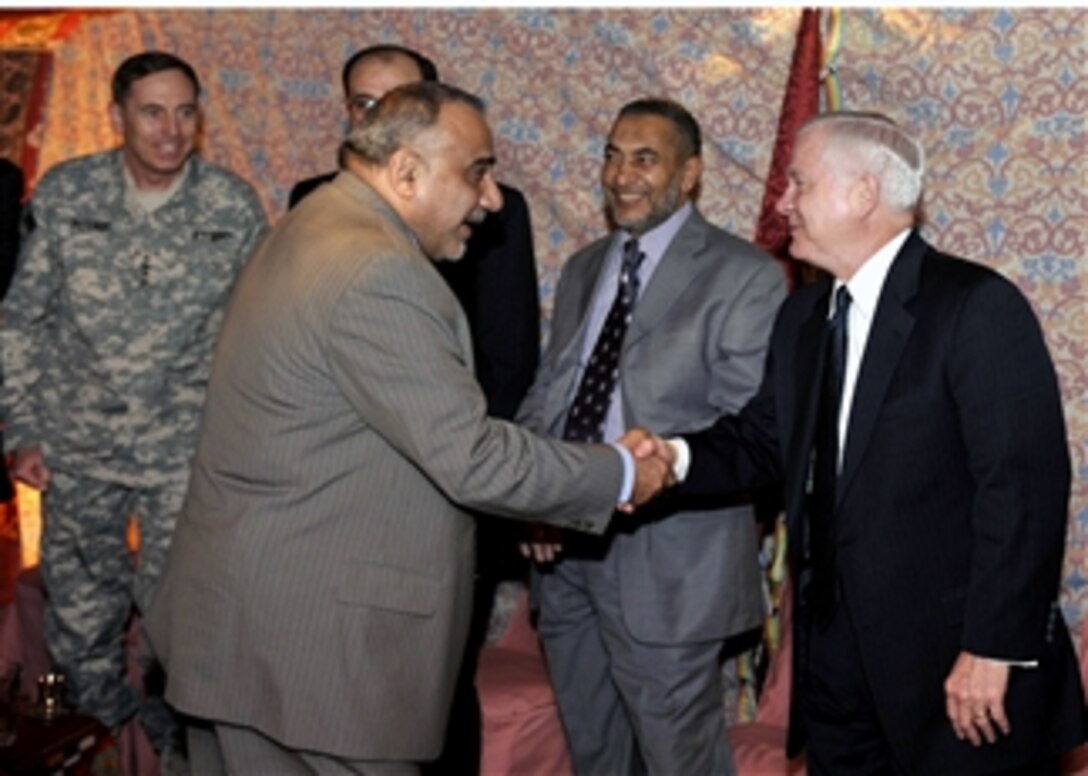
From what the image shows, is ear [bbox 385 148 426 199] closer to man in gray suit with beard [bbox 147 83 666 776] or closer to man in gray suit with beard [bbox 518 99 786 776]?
man in gray suit with beard [bbox 147 83 666 776]

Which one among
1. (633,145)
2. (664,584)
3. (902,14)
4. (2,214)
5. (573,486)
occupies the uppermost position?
(902,14)

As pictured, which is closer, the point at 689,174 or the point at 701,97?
the point at 689,174

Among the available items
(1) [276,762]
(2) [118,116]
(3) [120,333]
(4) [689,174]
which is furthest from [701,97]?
(1) [276,762]

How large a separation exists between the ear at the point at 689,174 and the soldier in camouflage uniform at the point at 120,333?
1.20 metres

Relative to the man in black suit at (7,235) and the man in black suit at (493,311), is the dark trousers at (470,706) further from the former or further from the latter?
the man in black suit at (7,235)

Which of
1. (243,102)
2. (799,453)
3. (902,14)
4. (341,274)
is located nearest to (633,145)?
(902,14)

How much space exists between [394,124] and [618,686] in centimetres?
144

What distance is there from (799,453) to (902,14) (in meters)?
1.42

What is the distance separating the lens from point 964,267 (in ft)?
9.24

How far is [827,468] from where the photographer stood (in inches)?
116

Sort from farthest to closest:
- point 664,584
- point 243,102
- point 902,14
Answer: point 243,102, point 902,14, point 664,584

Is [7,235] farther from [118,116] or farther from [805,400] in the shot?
[805,400]

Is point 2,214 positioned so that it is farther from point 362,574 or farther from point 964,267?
point 964,267

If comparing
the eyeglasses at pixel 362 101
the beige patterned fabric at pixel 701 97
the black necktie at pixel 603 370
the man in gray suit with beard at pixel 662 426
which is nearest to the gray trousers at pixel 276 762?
the man in gray suit with beard at pixel 662 426
